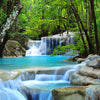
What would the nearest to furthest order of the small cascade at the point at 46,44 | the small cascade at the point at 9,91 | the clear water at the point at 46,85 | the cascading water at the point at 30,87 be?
the small cascade at the point at 9,91 → the cascading water at the point at 30,87 → the clear water at the point at 46,85 → the small cascade at the point at 46,44

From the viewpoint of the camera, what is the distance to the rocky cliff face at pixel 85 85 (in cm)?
394

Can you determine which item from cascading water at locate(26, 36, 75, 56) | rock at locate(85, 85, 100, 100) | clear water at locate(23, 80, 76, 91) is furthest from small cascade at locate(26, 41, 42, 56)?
rock at locate(85, 85, 100, 100)

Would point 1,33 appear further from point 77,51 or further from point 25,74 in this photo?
point 77,51

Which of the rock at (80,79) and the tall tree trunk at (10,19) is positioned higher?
the tall tree trunk at (10,19)

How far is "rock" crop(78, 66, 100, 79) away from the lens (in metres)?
5.13

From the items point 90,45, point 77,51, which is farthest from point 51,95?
point 77,51

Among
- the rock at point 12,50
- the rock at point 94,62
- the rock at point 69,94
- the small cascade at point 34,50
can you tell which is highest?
the rock at point 94,62

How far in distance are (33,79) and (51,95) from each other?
1.92 meters

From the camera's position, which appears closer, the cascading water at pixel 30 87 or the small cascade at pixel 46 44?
the cascading water at pixel 30 87

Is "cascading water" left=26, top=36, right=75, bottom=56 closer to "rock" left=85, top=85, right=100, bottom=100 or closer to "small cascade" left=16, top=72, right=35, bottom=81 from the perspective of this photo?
"small cascade" left=16, top=72, right=35, bottom=81

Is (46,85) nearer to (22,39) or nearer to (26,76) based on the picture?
(26,76)

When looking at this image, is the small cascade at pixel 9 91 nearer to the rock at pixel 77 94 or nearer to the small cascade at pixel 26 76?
the small cascade at pixel 26 76

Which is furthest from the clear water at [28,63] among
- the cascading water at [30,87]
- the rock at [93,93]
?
the rock at [93,93]

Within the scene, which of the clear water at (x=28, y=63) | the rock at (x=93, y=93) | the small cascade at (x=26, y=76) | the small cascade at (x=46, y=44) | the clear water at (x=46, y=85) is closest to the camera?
the rock at (x=93, y=93)
